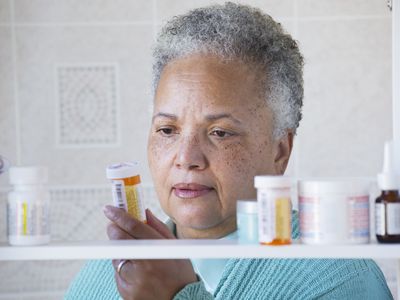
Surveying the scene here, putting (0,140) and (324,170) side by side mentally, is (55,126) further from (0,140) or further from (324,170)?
(324,170)

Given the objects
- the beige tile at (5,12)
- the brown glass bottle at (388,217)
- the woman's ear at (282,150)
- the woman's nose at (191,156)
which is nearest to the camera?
the brown glass bottle at (388,217)

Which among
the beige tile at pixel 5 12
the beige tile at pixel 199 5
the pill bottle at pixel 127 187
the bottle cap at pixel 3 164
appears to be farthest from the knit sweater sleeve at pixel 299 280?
the beige tile at pixel 5 12

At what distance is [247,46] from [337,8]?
881 mm

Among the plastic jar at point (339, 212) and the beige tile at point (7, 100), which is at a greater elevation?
the beige tile at point (7, 100)

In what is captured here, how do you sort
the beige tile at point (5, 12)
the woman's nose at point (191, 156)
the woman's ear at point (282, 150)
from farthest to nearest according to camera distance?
the beige tile at point (5, 12), the woman's ear at point (282, 150), the woman's nose at point (191, 156)

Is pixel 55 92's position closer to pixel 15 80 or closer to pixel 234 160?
pixel 15 80

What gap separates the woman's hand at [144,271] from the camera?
2.41 feet

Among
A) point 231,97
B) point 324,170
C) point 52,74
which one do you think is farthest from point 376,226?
point 52,74

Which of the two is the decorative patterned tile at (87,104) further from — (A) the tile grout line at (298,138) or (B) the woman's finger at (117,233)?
(B) the woman's finger at (117,233)

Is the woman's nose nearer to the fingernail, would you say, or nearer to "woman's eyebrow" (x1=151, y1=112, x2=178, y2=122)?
"woman's eyebrow" (x1=151, y1=112, x2=178, y2=122)

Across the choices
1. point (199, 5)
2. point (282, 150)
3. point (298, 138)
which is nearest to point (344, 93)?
point (298, 138)

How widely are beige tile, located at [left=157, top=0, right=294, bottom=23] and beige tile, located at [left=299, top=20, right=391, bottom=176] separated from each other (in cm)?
6

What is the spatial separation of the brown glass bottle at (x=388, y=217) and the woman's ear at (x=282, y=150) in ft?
1.07

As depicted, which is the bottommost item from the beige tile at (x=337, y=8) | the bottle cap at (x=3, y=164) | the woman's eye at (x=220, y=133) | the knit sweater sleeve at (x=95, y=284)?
the knit sweater sleeve at (x=95, y=284)
